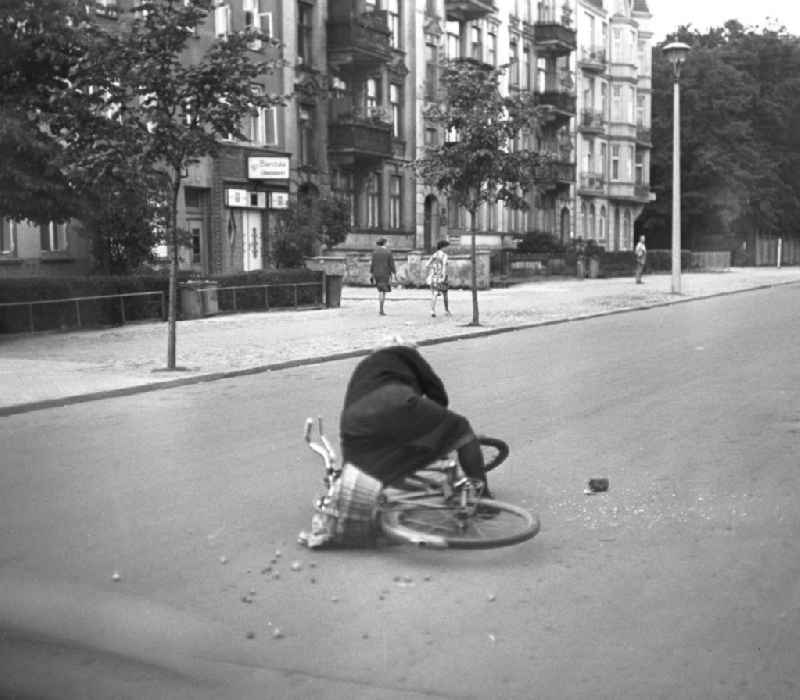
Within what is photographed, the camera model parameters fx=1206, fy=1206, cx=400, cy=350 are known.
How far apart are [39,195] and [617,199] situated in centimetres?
5321

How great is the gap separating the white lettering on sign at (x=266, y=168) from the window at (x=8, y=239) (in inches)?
424

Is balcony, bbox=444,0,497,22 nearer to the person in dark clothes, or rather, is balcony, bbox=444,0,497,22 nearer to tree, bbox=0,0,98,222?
tree, bbox=0,0,98,222

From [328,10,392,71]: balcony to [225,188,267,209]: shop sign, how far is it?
703cm

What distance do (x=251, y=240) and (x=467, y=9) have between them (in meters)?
18.4

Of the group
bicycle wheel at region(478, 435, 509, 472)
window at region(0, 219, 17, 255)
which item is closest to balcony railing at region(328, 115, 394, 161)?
window at region(0, 219, 17, 255)

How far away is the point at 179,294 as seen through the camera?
2648 cm

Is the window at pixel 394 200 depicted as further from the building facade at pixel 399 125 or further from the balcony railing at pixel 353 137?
the balcony railing at pixel 353 137

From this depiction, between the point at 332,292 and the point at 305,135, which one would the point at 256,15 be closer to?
the point at 305,135

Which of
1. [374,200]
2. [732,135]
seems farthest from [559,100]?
[732,135]

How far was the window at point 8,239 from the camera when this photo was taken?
92.6 feet

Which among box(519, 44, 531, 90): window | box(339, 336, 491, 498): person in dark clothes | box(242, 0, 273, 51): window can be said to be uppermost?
box(519, 44, 531, 90): window

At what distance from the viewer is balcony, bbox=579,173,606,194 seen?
65500 millimetres

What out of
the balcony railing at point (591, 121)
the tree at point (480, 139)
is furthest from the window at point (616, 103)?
the tree at point (480, 139)

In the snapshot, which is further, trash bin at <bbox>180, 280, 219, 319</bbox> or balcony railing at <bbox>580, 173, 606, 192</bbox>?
balcony railing at <bbox>580, 173, 606, 192</bbox>
